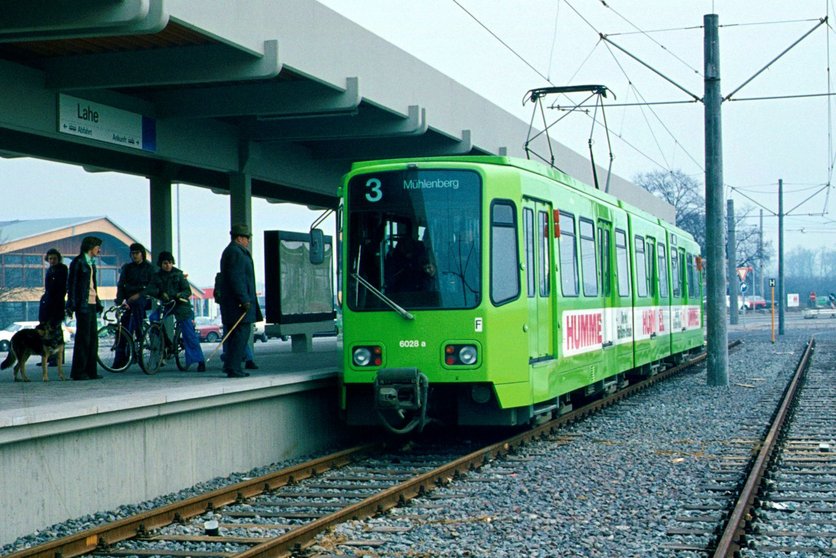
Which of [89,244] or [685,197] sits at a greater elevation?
[685,197]

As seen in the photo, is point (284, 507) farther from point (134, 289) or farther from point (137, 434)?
point (134, 289)

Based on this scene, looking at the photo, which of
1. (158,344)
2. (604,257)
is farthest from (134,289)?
(604,257)

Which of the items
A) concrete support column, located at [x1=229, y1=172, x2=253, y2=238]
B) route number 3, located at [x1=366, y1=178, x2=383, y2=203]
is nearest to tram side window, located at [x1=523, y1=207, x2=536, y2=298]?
route number 3, located at [x1=366, y1=178, x2=383, y2=203]

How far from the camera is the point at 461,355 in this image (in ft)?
38.7

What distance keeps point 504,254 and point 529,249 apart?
1.60ft

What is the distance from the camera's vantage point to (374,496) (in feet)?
29.3

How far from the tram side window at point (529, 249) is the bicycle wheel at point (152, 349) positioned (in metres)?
4.95

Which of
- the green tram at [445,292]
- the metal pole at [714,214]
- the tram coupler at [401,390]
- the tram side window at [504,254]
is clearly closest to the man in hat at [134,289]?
the green tram at [445,292]

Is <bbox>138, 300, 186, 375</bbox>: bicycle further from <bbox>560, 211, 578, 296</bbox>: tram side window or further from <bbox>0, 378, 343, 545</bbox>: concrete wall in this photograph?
<bbox>560, 211, 578, 296</bbox>: tram side window

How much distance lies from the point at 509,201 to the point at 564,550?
5253 millimetres

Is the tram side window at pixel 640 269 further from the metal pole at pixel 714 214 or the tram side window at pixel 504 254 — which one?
the tram side window at pixel 504 254

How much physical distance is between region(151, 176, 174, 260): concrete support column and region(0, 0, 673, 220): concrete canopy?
0.17 metres

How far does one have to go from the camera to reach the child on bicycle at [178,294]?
15078mm

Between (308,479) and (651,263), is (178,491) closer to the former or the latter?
(308,479)
